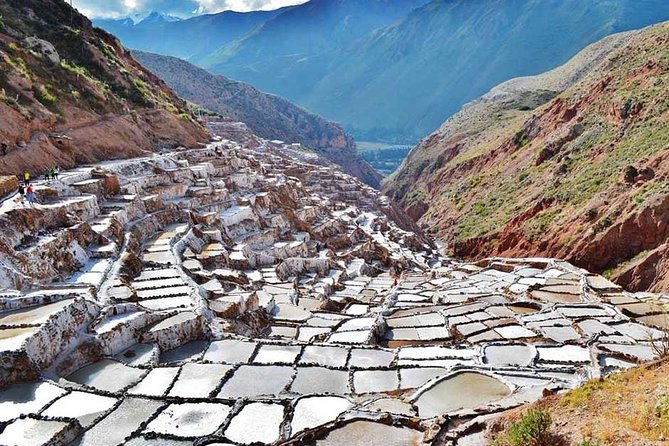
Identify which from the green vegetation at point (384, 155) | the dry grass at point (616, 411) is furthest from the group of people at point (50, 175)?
the green vegetation at point (384, 155)

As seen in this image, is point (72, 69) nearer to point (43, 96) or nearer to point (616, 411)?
point (43, 96)

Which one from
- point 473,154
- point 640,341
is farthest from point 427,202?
point 640,341

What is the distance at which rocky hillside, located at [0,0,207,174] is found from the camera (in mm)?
20828

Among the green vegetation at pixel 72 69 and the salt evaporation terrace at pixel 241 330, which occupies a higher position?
the green vegetation at pixel 72 69

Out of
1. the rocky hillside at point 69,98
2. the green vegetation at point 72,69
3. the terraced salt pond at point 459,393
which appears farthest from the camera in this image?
the green vegetation at point 72,69

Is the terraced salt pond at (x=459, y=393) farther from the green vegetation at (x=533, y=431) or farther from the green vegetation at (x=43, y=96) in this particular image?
the green vegetation at (x=43, y=96)

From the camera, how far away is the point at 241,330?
1277cm

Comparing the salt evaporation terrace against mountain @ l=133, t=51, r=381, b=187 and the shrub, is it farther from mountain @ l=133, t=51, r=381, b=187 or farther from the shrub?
mountain @ l=133, t=51, r=381, b=187

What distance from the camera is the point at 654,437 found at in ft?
17.9

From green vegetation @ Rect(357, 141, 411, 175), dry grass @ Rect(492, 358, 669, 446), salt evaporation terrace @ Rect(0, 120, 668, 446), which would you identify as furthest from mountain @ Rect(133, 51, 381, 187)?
dry grass @ Rect(492, 358, 669, 446)

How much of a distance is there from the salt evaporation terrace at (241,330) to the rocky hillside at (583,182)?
13.4ft

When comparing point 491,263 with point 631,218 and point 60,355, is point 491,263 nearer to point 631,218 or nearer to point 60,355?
point 631,218

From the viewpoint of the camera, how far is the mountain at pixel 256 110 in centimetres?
8306

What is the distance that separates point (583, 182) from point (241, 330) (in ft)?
86.2
